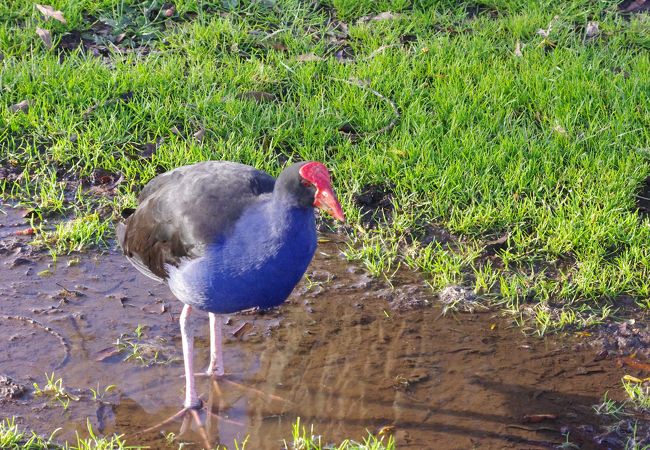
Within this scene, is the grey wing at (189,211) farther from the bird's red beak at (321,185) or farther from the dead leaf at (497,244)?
the dead leaf at (497,244)

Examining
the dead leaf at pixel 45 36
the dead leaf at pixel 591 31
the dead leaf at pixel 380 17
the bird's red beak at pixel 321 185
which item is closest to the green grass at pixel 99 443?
the bird's red beak at pixel 321 185

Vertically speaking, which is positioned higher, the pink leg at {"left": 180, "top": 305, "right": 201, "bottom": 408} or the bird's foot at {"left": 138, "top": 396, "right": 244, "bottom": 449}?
the pink leg at {"left": 180, "top": 305, "right": 201, "bottom": 408}

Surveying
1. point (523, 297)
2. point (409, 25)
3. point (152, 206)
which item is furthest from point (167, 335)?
Answer: point (409, 25)

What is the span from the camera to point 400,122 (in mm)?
6238

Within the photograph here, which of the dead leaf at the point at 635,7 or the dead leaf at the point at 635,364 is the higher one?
the dead leaf at the point at 635,7

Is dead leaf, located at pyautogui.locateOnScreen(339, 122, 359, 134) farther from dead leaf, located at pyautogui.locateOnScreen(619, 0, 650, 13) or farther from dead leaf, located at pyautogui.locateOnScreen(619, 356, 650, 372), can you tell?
dead leaf, located at pyautogui.locateOnScreen(619, 0, 650, 13)

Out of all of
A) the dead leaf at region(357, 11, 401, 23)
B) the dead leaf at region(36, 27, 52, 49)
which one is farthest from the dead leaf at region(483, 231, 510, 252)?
the dead leaf at region(36, 27, 52, 49)

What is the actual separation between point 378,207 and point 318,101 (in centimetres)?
102

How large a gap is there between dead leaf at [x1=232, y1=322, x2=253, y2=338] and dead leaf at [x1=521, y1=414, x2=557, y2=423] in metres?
1.49

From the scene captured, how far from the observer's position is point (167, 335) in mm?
4684

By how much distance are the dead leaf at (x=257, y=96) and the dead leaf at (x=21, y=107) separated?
56.5 inches

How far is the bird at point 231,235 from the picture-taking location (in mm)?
3807

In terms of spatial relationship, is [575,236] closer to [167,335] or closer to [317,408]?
[317,408]

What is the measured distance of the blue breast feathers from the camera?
12.5 ft
